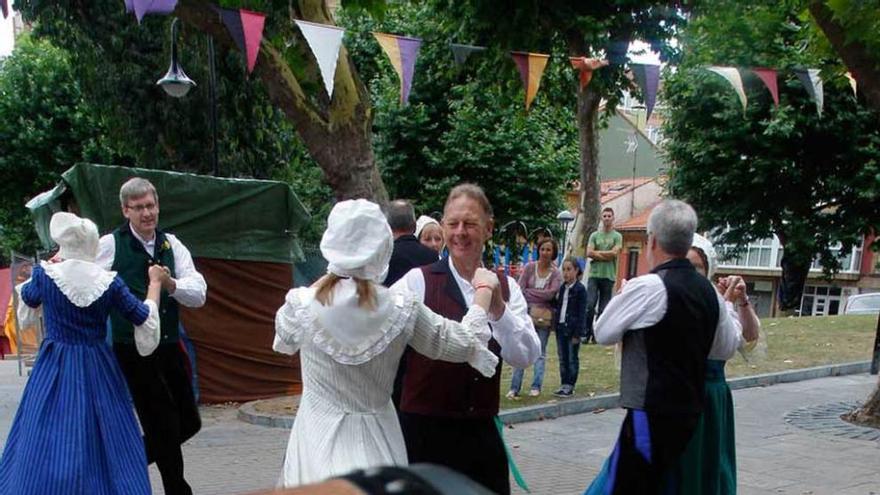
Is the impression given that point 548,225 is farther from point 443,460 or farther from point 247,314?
point 443,460

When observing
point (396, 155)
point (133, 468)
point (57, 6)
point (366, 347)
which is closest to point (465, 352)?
point (366, 347)

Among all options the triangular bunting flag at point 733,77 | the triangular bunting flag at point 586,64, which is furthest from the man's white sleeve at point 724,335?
the triangular bunting flag at point 586,64

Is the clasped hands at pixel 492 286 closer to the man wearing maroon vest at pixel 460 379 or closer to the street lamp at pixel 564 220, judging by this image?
the man wearing maroon vest at pixel 460 379

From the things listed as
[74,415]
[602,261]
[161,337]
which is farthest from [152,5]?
[602,261]

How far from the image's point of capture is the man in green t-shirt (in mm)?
11992

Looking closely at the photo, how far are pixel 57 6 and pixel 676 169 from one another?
54.7 feet

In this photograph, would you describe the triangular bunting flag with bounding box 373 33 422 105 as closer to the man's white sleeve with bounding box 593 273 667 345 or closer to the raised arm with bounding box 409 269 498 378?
the man's white sleeve with bounding box 593 273 667 345

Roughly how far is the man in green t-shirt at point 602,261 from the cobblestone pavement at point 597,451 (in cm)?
331

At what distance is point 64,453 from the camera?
4.02m

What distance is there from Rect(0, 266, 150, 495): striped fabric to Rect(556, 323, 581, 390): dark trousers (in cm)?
515

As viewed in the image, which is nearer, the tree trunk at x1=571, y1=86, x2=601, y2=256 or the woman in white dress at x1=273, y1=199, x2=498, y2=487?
the woman in white dress at x1=273, y1=199, x2=498, y2=487

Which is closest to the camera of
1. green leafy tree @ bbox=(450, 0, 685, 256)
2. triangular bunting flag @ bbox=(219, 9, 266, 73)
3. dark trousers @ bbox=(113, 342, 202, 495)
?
dark trousers @ bbox=(113, 342, 202, 495)

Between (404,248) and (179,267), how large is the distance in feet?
4.22

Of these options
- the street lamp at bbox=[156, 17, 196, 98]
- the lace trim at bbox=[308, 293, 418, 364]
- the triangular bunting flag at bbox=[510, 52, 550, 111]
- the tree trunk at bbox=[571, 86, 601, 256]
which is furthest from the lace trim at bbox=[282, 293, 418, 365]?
the tree trunk at bbox=[571, 86, 601, 256]
